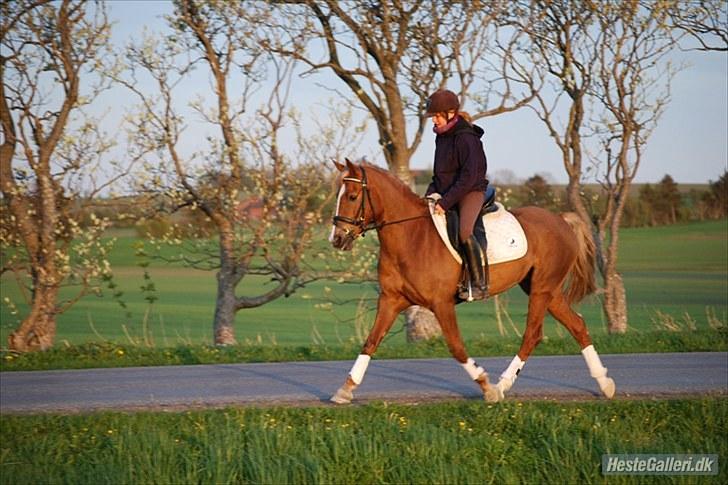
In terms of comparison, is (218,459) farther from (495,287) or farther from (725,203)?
(725,203)

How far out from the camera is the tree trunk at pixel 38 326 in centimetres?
1794

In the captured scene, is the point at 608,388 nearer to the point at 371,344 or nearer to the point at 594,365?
the point at 594,365

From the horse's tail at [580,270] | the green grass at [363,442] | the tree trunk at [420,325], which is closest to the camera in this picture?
the green grass at [363,442]

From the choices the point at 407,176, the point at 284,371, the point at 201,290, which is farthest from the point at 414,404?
the point at 201,290

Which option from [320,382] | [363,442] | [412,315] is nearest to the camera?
[363,442]

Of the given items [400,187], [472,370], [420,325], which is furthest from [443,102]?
[420,325]

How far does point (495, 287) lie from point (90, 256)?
9.96 metres

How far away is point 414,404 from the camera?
1052cm

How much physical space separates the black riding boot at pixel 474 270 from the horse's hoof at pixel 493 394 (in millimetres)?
848

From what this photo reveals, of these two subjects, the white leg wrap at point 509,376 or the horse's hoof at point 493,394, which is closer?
the horse's hoof at point 493,394

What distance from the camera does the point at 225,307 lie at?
20.5 m

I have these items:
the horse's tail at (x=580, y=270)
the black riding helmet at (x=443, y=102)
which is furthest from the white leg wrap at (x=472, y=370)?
the black riding helmet at (x=443, y=102)

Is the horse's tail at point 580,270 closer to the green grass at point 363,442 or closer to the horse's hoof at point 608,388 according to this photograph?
the horse's hoof at point 608,388

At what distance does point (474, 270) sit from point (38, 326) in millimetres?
9717
